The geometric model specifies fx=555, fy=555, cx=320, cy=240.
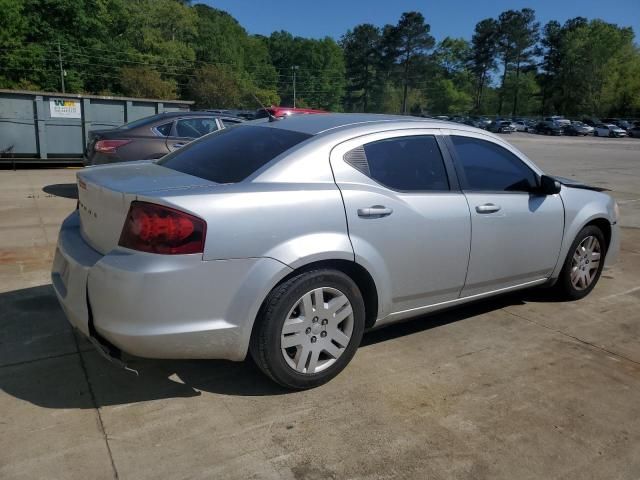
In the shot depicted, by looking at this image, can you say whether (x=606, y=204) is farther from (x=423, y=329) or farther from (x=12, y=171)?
(x=12, y=171)

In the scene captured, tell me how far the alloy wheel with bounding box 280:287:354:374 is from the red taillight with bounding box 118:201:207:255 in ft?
2.17

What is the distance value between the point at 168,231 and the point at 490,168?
8.02ft

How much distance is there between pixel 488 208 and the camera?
383 cm

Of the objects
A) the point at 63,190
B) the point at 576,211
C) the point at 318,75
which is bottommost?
the point at 63,190

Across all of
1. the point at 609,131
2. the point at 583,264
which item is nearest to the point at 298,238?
the point at 583,264

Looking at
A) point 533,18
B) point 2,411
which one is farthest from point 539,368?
point 533,18

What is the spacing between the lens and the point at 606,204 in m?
4.81

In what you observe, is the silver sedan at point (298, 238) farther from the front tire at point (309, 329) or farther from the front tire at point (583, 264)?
the front tire at point (583, 264)

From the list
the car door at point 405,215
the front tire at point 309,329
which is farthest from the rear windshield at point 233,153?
the front tire at point 309,329

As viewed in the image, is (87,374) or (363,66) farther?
(363,66)

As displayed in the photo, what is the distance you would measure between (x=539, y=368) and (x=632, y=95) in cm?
8410

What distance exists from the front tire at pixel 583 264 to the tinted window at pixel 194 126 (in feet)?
20.5

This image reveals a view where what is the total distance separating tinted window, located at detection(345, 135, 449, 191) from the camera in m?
3.40

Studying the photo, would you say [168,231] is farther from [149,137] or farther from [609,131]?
[609,131]
